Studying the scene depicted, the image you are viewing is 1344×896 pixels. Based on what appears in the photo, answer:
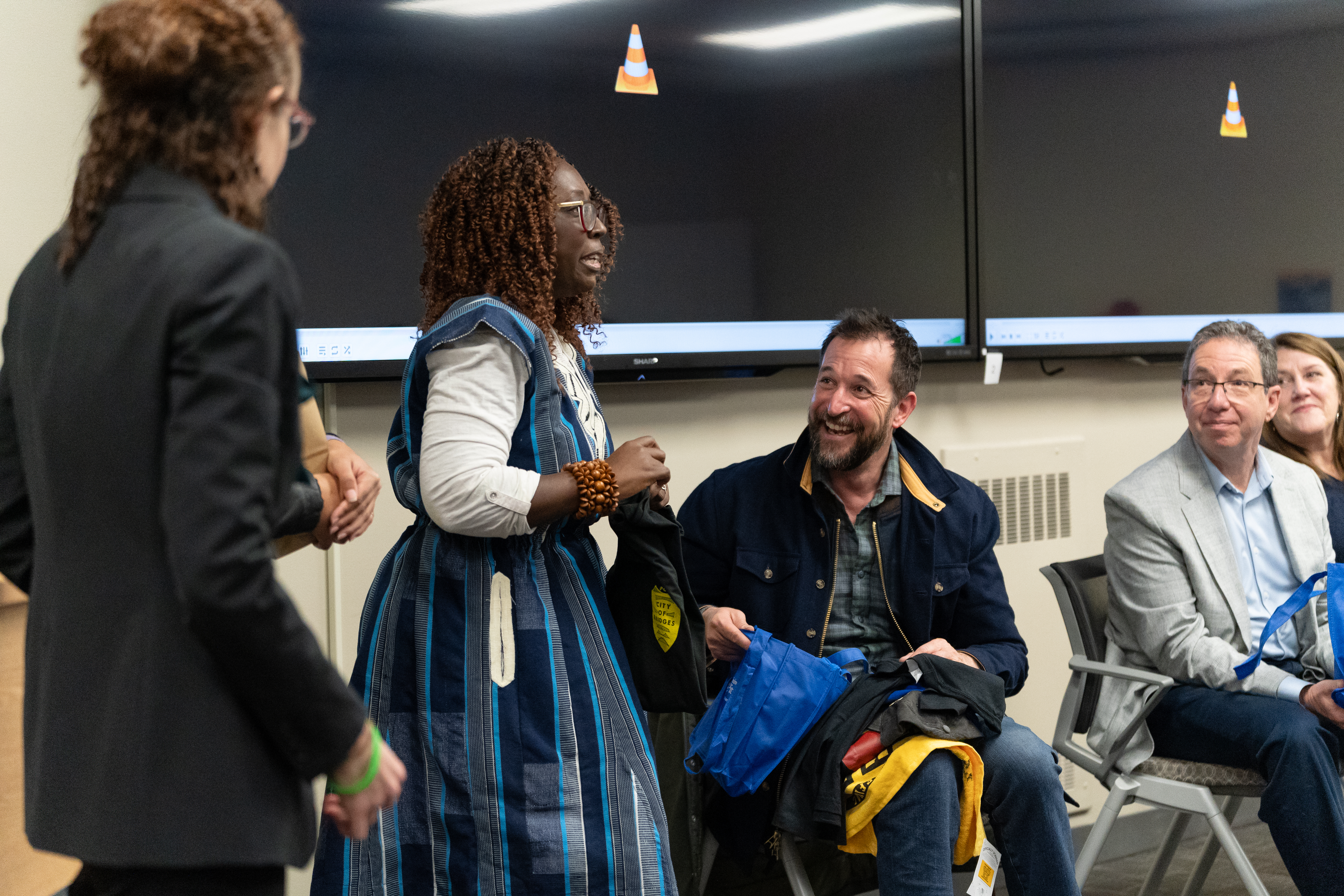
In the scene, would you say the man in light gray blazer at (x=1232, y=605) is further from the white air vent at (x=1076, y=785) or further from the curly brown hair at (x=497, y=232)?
the curly brown hair at (x=497, y=232)

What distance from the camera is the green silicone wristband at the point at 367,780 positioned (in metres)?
1.07

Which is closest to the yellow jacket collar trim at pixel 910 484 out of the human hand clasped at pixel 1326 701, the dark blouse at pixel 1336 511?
the human hand clasped at pixel 1326 701

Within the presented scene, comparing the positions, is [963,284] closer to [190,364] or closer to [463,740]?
→ [463,740]

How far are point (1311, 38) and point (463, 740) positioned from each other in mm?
3920

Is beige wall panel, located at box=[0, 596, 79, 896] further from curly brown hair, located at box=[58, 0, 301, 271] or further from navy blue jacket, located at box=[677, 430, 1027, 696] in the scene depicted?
navy blue jacket, located at box=[677, 430, 1027, 696]

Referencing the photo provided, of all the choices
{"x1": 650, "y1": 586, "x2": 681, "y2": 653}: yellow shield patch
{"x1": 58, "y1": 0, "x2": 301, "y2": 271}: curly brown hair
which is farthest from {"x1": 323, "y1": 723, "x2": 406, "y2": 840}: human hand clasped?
{"x1": 650, "y1": 586, "x2": 681, "y2": 653}: yellow shield patch

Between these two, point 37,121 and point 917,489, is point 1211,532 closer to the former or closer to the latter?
point 917,489

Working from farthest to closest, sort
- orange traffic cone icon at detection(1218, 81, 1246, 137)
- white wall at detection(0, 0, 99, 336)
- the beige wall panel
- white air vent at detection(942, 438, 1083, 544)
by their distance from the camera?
orange traffic cone icon at detection(1218, 81, 1246, 137) → white air vent at detection(942, 438, 1083, 544) → white wall at detection(0, 0, 99, 336) → the beige wall panel

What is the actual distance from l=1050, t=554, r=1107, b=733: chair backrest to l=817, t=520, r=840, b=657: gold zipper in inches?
26.4

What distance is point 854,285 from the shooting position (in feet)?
10.6

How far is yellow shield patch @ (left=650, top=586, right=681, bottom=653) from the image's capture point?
1959mm

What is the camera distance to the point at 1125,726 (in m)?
2.65

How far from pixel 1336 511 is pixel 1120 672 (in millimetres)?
1071

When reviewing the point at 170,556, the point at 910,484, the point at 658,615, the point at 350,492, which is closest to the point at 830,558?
the point at 910,484
